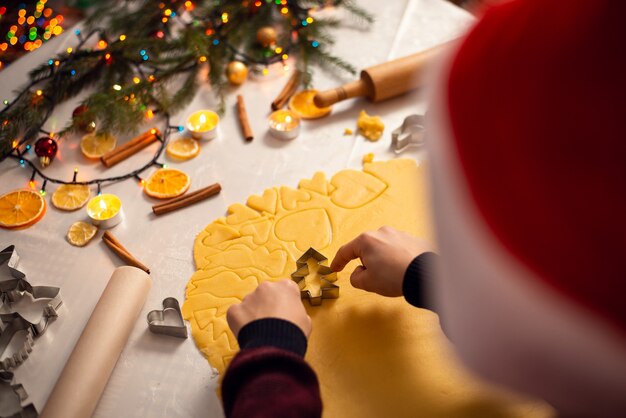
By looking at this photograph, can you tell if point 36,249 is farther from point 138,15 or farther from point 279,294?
point 138,15

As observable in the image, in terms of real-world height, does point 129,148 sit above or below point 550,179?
below

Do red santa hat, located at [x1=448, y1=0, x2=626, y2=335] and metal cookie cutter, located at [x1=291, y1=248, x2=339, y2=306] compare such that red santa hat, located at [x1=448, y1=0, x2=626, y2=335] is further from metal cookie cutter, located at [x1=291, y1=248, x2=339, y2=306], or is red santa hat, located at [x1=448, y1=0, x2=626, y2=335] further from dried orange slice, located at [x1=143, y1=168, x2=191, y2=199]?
A: dried orange slice, located at [x1=143, y1=168, x2=191, y2=199]

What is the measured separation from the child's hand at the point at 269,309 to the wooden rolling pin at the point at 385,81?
22.3 inches

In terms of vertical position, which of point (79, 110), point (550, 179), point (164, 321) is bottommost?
point (164, 321)

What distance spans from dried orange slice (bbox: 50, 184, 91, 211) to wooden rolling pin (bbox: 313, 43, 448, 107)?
528mm

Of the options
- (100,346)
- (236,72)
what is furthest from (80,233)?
(236,72)

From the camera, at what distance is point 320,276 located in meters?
1.02

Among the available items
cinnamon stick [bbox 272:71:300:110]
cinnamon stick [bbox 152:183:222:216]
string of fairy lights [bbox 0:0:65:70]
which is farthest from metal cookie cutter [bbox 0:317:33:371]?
string of fairy lights [bbox 0:0:65:70]

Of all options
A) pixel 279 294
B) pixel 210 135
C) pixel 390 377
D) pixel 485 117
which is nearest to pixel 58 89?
pixel 210 135

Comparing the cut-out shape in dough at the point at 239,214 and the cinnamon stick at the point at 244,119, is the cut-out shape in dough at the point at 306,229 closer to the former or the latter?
the cut-out shape in dough at the point at 239,214

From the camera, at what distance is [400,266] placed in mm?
911

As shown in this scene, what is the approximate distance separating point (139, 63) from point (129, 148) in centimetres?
27

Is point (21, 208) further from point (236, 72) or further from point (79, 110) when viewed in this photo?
point (236, 72)

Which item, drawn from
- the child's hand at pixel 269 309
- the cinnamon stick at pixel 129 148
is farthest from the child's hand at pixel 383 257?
the cinnamon stick at pixel 129 148
